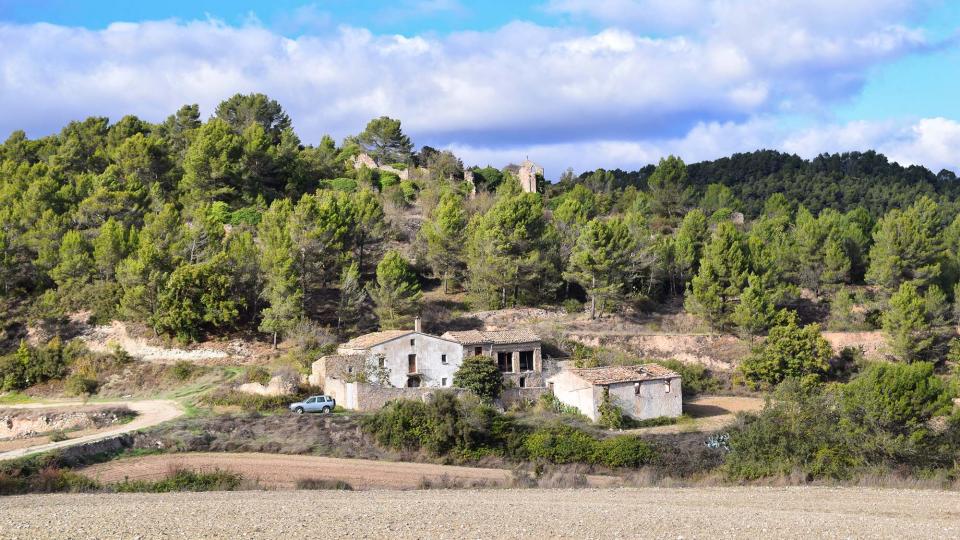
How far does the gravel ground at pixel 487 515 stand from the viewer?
703 inches

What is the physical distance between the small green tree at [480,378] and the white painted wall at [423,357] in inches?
25.2

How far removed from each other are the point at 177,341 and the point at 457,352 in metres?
14.7

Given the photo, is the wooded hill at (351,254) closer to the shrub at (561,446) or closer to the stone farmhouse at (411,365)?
the stone farmhouse at (411,365)

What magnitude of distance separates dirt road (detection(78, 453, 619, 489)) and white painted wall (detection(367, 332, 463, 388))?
338 inches

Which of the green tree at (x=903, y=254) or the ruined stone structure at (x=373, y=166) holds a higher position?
the ruined stone structure at (x=373, y=166)

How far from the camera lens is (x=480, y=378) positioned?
130 feet

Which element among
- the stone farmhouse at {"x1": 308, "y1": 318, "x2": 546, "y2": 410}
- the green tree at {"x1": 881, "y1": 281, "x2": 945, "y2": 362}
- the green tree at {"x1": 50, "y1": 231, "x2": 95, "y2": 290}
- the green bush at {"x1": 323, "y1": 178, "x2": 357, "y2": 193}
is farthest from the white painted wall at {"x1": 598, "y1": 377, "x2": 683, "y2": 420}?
the green bush at {"x1": 323, "y1": 178, "x2": 357, "y2": 193}

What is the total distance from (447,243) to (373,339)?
14283mm

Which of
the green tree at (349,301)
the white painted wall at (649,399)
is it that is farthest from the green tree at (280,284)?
the white painted wall at (649,399)

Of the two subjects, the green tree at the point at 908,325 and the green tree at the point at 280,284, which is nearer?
the green tree at the point at 280,284

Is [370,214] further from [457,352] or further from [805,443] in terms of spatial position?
[805,443]

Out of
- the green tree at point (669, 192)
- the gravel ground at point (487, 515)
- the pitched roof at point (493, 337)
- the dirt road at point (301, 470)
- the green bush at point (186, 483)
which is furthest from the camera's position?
the green tree at point (669, 192)

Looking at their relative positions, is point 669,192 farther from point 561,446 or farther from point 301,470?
point 301,470

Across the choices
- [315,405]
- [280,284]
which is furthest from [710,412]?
[280,284]
